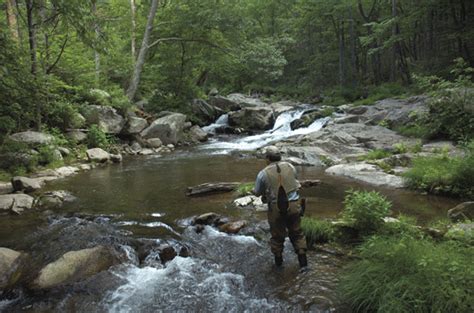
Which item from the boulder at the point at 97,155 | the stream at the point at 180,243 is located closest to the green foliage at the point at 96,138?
the boulder at the point at 97,155

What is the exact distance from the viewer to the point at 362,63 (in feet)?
125

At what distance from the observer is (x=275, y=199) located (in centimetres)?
472

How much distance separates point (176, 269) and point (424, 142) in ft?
36.5

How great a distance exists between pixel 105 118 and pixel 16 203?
1000cm

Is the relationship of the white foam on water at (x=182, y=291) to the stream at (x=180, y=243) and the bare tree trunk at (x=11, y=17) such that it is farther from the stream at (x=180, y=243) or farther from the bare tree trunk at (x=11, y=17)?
the bare tree trunk at (x=11, y=17)

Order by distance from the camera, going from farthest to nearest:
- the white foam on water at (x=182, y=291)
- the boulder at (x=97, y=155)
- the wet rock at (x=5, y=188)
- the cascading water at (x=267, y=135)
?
1. the cascading water at (x=267, y=135)
2. the boulder at (x=97, y=155)
3. the wet rock at (x=5, y=188)
4. the white foam on water at (x=182, y=291)

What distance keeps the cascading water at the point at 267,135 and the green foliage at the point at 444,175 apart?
9.30 meters

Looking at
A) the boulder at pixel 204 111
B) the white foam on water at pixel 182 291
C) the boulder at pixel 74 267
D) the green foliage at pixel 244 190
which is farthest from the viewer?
the boulder at pixel 204 111

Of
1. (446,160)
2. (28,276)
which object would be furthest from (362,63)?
(28,276)

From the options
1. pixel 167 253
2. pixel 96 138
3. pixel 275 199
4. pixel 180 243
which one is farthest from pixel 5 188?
pixel 275 199

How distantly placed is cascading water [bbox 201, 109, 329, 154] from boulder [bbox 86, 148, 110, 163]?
4.76 m

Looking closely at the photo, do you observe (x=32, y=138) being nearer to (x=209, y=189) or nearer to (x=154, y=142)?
(x=154, y=142)

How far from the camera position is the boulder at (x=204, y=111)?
1004 inches

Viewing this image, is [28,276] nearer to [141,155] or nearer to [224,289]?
[224,289]
